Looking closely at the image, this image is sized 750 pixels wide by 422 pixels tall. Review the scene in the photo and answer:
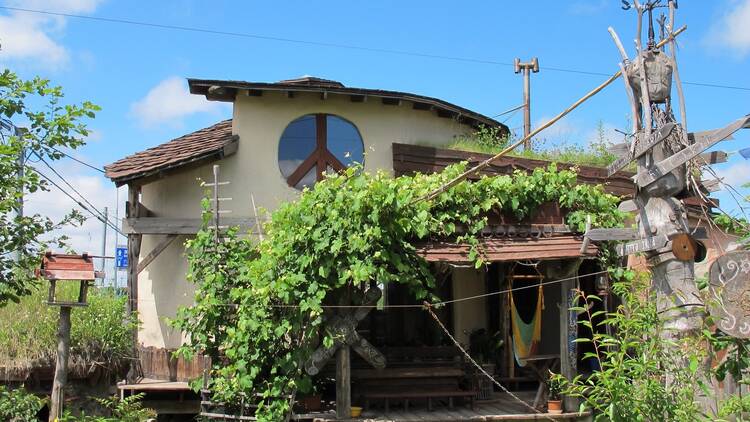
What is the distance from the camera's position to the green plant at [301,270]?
31.8 ft

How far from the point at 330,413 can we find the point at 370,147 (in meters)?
5.09

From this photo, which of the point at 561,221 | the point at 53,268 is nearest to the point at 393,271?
the point at 561,221

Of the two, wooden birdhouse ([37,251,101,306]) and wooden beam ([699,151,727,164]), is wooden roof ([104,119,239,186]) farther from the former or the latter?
wooden beam ([699,151,727,164])

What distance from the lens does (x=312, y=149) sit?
13.2 m

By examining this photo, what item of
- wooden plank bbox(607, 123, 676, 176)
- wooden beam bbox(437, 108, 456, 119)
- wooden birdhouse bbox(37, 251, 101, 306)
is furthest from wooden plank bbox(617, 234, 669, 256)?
wooden beam bbox(437, 108, 456, 119)

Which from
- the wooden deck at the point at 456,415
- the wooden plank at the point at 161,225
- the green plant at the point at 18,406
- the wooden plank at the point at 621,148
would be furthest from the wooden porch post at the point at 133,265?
the wooden plank at the point at 621,148

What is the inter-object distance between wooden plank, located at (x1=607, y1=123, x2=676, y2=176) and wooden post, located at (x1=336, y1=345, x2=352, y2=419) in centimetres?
496

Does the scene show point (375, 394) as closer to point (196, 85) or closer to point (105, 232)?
point (196, 85)

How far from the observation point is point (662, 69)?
21.7 feet

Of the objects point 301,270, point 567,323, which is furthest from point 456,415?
point 301,270

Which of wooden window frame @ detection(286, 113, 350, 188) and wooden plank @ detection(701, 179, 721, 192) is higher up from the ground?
wooden window frame @ detection(286, 113, 350, 188)

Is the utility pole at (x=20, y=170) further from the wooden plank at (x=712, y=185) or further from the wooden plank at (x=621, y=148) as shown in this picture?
the wooden plank at (x=712, y=185)

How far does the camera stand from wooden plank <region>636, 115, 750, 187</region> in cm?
596

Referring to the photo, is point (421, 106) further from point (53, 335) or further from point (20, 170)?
point (20, 170)
